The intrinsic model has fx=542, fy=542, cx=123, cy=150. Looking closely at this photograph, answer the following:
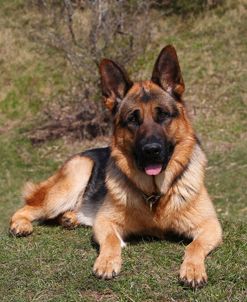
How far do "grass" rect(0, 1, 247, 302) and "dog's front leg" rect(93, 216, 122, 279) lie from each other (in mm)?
84

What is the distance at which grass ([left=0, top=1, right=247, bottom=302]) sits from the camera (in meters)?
3.91

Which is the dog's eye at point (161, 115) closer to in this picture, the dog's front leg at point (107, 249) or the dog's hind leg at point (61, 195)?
the dog's front leg at point (107, 249)

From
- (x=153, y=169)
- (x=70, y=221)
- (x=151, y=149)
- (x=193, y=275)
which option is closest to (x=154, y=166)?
(x=153, y=169)

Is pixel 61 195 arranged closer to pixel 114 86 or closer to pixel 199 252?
pixel 114 86

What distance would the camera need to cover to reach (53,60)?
16.4 metres

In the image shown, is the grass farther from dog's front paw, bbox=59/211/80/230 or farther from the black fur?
the black fur

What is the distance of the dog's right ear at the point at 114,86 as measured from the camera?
199 inches

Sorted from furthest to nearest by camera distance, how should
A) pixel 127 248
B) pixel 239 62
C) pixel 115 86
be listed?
pixel 239 62
pixel 115 86
pixel 127 248

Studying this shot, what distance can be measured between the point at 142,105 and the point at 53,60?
475 inches

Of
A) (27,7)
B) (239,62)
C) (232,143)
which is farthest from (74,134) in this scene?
(27,7)

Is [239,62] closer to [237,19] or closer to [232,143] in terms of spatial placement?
[237,19]

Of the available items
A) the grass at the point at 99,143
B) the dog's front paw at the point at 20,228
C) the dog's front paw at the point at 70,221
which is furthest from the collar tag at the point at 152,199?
the dog's front paw at the point at 20,228

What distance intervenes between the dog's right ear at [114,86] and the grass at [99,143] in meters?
1.33

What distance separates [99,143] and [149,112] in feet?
26.2
